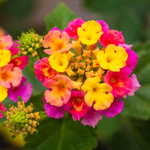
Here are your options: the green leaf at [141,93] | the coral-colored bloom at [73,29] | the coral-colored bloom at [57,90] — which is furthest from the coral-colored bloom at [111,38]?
the green leaf at [141,93]

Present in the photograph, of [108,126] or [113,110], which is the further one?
[108,126]

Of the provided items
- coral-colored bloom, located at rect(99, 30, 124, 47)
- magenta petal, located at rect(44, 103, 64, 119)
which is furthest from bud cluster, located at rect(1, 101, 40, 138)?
coral-colored bloom, located at rect(99, 30, 124, 47)

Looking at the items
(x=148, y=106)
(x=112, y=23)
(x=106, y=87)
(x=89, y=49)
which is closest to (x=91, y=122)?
(x=106, y=87)

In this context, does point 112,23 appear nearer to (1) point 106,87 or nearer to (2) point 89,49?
(2) point 89,49

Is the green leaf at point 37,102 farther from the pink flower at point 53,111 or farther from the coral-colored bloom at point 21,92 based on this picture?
the pink flower at point 53,111

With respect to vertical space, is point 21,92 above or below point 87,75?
below

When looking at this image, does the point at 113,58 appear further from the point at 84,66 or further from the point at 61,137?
the point at 61,137

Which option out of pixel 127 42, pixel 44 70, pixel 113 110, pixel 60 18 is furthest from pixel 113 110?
pixel 127 42
